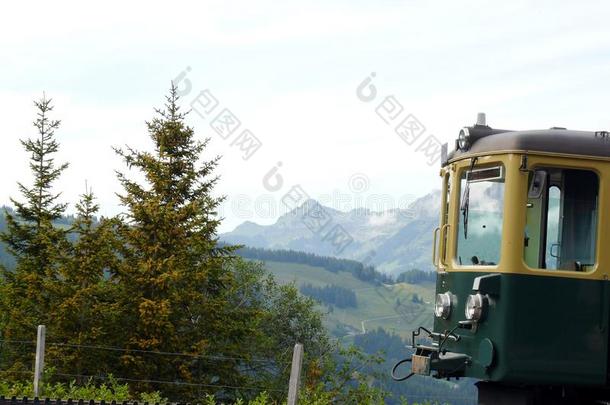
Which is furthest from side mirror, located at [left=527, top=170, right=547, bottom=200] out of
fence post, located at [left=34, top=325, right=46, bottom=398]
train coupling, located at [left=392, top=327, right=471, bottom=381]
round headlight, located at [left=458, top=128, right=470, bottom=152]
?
fence post, located at [left=34, top=325, right=46, bottom=398]

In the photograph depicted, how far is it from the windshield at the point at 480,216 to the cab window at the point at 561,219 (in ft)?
1.04

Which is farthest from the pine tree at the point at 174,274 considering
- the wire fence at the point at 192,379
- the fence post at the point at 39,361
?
the fence post at the point at 39,361

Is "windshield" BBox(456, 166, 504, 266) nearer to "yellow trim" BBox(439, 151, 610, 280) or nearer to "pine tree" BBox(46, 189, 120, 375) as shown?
"yellow trim" BBox(439, 151, 610, 280)

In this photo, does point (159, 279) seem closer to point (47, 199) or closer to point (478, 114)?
point (47, 199)

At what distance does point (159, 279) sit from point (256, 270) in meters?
27.5

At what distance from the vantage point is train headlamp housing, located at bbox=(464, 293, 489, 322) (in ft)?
30.6

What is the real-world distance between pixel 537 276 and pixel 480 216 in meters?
0.99

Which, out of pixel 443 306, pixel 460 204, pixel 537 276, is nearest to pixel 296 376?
A: pixel 443 306

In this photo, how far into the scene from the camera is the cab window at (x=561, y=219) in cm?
920

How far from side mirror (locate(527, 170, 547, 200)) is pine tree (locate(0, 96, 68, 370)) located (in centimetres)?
2128

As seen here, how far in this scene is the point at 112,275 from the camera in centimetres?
2883

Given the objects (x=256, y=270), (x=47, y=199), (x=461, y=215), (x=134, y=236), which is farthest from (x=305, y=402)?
(x=256, y=270)

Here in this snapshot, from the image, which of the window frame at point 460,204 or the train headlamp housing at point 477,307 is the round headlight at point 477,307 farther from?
the window frame at point 460,204

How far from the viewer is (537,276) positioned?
29.8 ft
